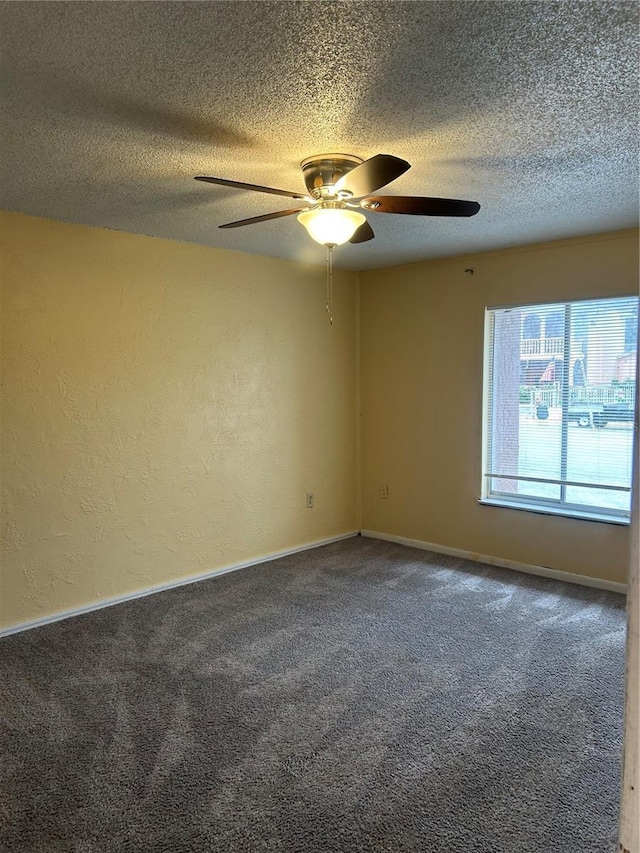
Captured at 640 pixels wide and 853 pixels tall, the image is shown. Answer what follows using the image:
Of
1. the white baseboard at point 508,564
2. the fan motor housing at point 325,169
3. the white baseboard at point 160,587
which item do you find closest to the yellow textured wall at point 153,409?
the white baseboard at point 160,587

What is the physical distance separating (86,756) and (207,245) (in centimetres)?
310

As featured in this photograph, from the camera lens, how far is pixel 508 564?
4.31 meters

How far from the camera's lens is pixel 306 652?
2998 mm

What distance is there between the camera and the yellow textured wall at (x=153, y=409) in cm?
329

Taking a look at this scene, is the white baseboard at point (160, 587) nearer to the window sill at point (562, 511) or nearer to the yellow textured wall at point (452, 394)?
the yellow textured wall at point (452, 394)

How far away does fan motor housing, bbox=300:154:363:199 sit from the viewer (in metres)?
2.35

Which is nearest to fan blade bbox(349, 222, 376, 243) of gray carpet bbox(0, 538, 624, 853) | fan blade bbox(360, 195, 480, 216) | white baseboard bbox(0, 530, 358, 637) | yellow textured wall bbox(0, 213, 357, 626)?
fan blade bbox(360, 195, 480, 216)

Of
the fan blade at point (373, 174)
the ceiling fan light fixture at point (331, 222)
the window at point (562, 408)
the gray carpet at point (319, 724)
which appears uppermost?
the fan blade at point (373, 174)

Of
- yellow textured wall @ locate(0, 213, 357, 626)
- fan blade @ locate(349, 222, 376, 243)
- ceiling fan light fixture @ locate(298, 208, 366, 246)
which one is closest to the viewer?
ceiling fan light fixture @ locate(298, 208, 366, 246)

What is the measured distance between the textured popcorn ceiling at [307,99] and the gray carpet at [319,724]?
7.58 feet

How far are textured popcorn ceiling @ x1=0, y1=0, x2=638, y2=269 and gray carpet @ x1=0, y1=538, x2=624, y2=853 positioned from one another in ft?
7.58

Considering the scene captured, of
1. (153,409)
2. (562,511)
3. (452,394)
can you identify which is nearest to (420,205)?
(153,409)

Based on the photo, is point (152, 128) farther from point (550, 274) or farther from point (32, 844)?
point (550, 274)

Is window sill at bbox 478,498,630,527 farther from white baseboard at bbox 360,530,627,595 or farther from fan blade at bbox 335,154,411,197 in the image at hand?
fan blade at bbox 335,154,411,197
